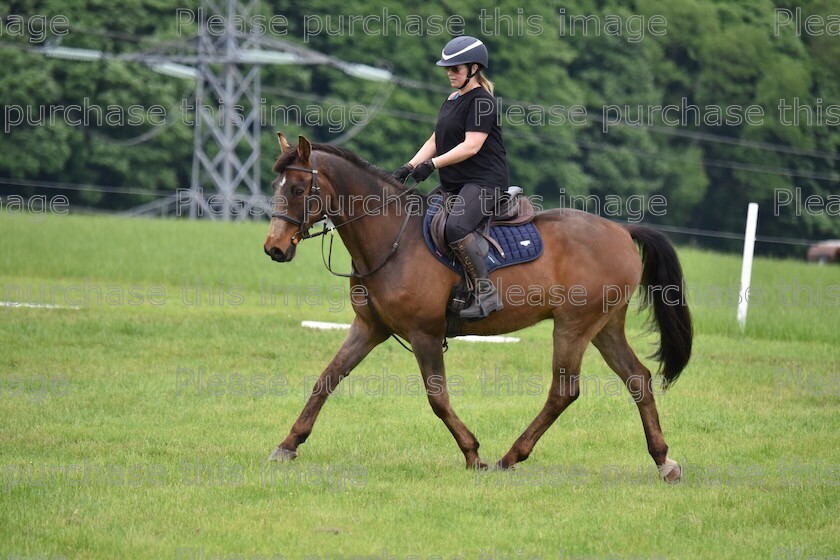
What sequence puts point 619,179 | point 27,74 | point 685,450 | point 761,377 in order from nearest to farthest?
point 685,450 → point 761,377 → point 27,74 → point 619,179

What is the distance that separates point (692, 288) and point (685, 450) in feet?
46.8

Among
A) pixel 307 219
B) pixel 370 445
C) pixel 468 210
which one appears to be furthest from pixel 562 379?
pixel 307 219

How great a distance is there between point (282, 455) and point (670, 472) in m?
3.05

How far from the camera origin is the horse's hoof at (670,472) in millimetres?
8992

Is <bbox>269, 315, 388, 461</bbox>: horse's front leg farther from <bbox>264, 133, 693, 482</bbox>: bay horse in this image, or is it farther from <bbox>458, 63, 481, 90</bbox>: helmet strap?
<bbox>458, 63, 481, 90</bbox>: helmet strap

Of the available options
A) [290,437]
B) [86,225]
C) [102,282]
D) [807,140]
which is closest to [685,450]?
[290,437]

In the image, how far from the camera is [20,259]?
874 inches

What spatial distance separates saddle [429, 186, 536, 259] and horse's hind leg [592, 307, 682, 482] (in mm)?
1128

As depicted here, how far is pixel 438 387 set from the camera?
9.03 metres

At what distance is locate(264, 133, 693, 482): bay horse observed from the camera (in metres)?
8.95

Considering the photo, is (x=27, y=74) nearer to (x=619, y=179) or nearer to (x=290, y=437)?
(x=619, y=179)

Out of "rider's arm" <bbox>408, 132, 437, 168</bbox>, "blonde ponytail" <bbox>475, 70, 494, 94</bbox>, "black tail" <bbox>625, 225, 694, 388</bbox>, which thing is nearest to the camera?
"blonde ponytail" <bbox>475, 70, 494, 94</bbox>

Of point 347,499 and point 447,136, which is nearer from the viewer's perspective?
point 347,499

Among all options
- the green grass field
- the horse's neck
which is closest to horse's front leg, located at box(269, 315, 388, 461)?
the green grass field
